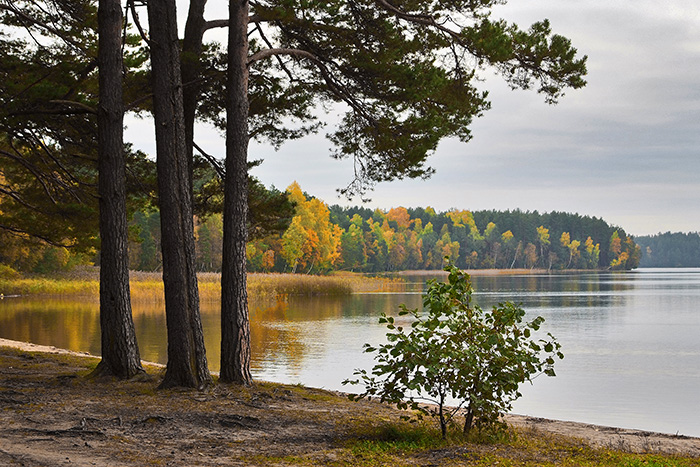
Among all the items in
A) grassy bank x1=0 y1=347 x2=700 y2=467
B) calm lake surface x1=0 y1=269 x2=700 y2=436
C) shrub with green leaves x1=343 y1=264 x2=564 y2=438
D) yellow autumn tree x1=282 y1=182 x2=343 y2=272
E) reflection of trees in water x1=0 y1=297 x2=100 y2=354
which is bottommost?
calm lake surface x1=0 y1=269 x2=700 y2=436

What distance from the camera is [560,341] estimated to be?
71.4 feet

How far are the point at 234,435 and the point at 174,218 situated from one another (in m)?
3.40

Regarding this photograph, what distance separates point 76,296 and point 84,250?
25.8 m

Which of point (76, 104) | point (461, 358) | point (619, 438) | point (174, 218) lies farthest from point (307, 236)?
point (461, 358)

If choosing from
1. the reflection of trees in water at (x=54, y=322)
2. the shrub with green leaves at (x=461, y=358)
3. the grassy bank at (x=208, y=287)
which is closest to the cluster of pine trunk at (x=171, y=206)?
the shrub with green leaves at (x=461, y=358)

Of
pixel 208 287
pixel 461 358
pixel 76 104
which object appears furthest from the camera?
pixel 208 287

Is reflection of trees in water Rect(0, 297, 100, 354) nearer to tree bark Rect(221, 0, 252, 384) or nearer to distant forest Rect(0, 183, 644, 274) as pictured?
tree bark Rect(221, 0, 252, 384)

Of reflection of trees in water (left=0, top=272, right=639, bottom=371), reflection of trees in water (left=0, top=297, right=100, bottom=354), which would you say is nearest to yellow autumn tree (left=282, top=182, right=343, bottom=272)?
reflection of trees in water (left=0, top=272, right=639, bottom=371)

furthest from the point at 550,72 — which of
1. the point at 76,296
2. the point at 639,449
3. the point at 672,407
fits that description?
the point at 76,296

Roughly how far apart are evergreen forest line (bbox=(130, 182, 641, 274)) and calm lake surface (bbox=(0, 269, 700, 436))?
111 feet

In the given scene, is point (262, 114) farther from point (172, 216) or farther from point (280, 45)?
point (172, 216)

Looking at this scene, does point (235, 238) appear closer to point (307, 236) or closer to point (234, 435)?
point (234, 435)

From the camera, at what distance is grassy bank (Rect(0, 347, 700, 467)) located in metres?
5.93

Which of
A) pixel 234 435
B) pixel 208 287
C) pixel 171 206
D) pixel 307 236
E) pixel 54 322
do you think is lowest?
pixel 54 322
